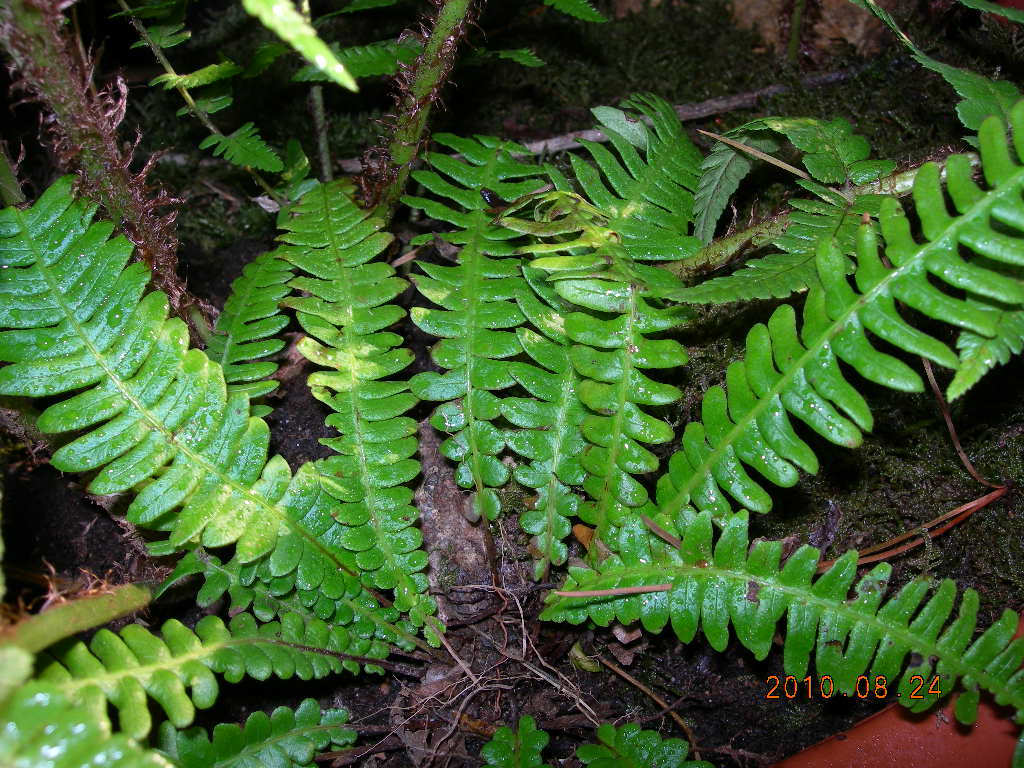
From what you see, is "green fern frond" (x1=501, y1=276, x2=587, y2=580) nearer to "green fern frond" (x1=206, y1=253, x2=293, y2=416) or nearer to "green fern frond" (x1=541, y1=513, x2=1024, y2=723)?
"green fern frond" (x1=541, y1=513, x2=1024, y2=723)

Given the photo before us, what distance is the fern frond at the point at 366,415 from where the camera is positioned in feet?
6.93

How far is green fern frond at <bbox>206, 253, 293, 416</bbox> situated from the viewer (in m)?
2.19

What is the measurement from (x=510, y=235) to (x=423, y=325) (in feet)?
1.23

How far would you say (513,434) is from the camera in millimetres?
2180

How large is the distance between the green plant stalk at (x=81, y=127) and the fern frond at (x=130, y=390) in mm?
90

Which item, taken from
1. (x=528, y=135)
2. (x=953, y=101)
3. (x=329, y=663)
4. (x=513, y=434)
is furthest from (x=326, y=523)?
(x=953, y=101)

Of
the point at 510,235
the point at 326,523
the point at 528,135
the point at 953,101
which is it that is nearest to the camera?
the point at 326,523

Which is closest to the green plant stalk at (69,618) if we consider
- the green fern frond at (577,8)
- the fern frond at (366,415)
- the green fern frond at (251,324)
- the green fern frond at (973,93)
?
the fern frond at (366,415)

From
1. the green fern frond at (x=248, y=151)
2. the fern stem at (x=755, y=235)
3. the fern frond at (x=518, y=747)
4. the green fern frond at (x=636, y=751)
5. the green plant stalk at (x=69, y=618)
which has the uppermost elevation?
the fern stem at (x=755, y=235)

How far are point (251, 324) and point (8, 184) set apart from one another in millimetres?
708

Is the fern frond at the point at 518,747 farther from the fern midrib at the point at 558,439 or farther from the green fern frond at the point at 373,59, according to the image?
the green fern frond at the point at 373,59

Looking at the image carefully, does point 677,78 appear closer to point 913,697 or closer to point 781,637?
point 781,637

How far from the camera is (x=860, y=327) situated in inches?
68.8

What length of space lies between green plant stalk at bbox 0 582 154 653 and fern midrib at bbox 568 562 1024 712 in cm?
118
